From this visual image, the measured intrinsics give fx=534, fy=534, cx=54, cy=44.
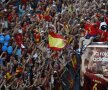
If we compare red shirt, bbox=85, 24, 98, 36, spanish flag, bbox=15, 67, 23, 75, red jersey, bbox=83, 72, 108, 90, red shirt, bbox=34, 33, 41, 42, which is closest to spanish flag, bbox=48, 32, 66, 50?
spanish flag, bbox=15, 67, 23, 75

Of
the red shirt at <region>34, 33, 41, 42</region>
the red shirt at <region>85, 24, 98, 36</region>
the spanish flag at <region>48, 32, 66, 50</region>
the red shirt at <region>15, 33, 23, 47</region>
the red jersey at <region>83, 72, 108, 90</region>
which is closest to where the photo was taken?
the red jersey at <region>83, 72, 108, 90</region>

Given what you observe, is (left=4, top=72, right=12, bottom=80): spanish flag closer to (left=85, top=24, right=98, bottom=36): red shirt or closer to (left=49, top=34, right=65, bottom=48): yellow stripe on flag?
(left=49, top=34, right=65, bottom=48): yellow stripe on flag

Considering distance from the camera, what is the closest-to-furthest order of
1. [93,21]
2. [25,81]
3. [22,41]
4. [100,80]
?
[100,80] < [25,81] < [22,41] < [93,21]

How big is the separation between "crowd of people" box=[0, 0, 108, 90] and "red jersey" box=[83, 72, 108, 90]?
1.72 meters

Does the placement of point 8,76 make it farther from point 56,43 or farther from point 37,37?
point 37,37

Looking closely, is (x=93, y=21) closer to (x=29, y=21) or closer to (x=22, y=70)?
(x=29, y=21)

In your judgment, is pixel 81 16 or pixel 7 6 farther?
pixel 81 16

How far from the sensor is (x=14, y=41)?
62.3ft

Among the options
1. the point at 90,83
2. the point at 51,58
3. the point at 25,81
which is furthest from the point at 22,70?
the point at 90,83

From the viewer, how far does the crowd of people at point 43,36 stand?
16.8 metres

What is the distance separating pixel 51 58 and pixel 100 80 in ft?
11.7

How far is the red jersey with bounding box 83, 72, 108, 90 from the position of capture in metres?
14.9

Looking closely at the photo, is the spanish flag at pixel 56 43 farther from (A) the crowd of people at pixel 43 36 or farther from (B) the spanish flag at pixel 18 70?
(B) the spanish flag at pixel 18 70

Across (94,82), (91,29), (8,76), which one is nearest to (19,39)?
(91,29)
